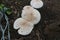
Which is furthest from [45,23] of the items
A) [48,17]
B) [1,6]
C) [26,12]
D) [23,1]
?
[1,6]

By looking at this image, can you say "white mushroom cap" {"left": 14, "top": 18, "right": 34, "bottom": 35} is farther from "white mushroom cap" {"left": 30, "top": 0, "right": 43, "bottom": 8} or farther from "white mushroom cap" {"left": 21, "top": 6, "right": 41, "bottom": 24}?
"white mushroom cap" {"left": 30, "top": 0, "right": 43, "bottom": 8}

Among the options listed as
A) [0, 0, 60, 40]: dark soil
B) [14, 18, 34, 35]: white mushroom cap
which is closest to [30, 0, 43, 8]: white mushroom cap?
[0, 0, 60, 40]: dark soil

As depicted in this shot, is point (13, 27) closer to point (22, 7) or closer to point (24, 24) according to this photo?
point (24, 24)

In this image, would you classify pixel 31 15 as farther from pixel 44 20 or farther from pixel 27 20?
pixel 44 20

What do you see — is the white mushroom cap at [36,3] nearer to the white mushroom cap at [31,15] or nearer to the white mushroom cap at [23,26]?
the white mushroom cap at [31,15]

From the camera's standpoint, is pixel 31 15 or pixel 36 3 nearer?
pixel 31 15

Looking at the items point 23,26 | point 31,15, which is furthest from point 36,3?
point 23,26

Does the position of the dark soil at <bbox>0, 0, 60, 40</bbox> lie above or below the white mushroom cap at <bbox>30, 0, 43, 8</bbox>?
below
